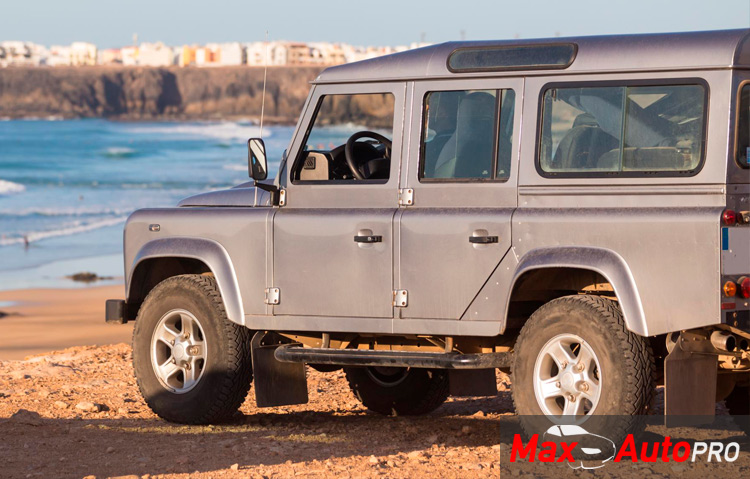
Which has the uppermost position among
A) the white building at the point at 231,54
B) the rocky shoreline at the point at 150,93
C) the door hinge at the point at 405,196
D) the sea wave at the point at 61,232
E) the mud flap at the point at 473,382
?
the white building at the point at 231,54

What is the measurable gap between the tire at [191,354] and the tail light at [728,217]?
3.25 metres

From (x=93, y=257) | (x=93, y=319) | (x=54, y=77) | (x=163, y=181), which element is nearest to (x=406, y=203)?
(x=93, y=319)

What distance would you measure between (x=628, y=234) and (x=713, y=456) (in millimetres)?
1391

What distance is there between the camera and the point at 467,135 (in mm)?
7164

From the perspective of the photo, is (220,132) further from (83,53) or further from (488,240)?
(83,53)

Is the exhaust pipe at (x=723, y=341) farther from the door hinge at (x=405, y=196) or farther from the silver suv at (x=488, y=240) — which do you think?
the door hinge at (x=405, y=196)

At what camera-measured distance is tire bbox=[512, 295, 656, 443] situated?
6426mm

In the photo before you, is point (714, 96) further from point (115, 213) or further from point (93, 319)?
point (115, 213)

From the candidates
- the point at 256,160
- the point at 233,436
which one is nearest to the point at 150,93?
the point at 256,160

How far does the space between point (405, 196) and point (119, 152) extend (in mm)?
57027

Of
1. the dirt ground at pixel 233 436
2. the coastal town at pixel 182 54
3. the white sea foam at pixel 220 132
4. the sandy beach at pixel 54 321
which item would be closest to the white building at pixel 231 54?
the coastal town at pixel 182 54

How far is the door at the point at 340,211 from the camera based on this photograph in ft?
23.9

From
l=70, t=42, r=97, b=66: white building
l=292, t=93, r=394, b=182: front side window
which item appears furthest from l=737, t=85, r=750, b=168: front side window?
l=70, t=42, r=97, b=66: white building

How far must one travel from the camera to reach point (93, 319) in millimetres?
15750
